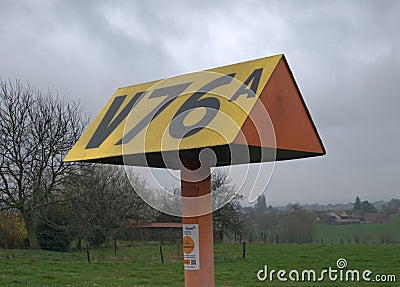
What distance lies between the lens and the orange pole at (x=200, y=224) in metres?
4.70

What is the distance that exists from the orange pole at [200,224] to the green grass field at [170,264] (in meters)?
8.57

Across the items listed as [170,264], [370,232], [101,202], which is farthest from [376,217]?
[101,202]

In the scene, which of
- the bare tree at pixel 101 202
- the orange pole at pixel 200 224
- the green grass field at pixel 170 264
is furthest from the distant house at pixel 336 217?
the bare tree at pixel 101 202

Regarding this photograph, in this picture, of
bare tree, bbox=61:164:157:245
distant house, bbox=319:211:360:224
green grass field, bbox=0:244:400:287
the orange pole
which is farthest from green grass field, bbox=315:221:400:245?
bare tree, bbox=61:164:157:245

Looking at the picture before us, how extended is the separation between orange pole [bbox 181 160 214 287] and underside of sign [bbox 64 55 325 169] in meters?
0.17

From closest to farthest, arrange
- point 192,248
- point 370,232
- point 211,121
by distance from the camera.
Result: point 211,121 < point 192,248 < point 370,232

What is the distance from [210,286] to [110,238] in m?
24.3

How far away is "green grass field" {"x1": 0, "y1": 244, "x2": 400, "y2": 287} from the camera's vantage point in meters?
14.2

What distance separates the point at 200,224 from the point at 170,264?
53.1 ft

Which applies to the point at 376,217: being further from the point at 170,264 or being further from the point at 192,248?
the point at 192,248

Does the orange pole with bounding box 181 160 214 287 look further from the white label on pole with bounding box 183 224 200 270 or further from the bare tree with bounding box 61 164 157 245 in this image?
the bare tree with bounding box 61 164 157 245

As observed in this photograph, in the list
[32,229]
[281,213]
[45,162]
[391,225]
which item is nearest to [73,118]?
Result: [45,162]

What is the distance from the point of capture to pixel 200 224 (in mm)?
4719

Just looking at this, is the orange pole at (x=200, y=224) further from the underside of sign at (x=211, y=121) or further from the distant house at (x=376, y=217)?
the distant house at (x=376, y=217)
